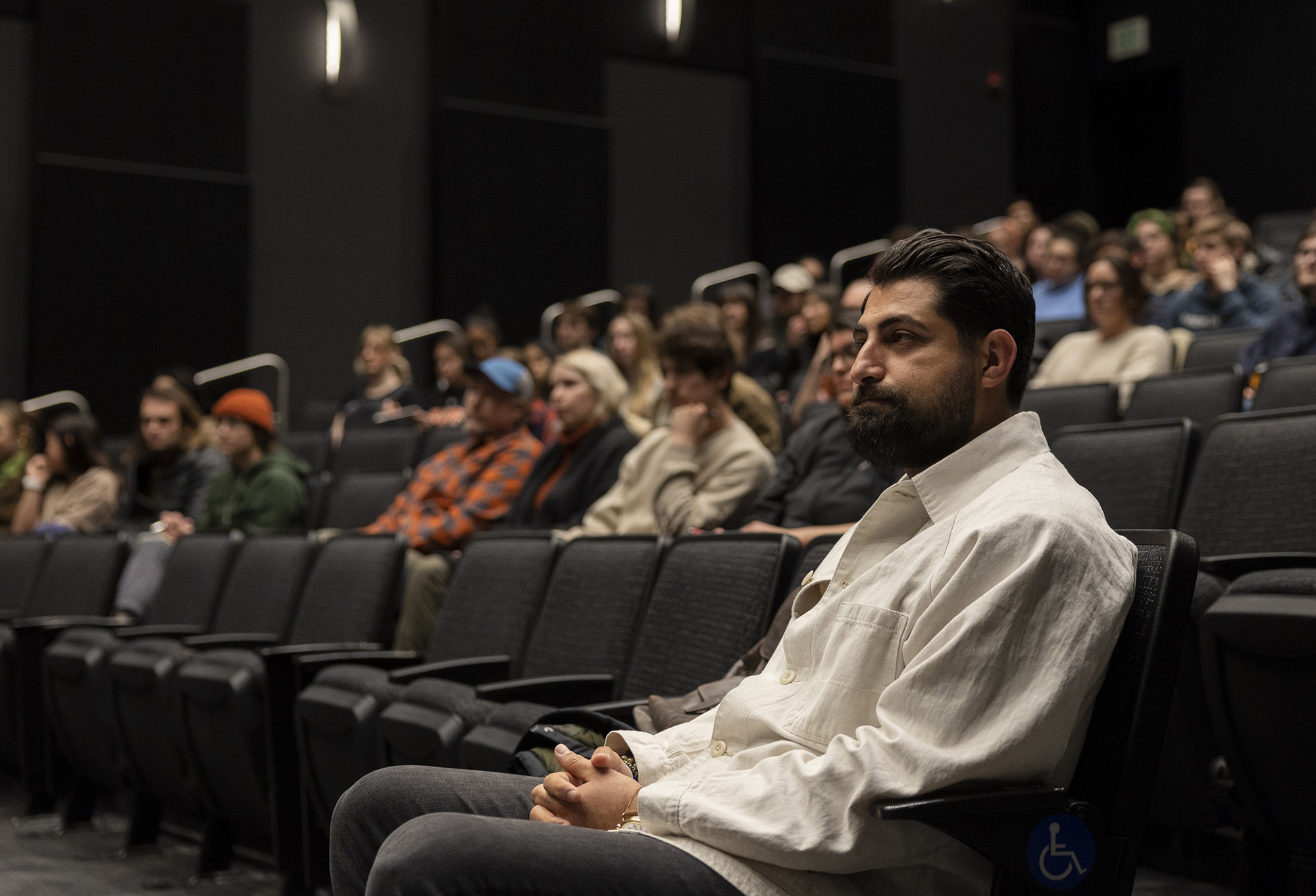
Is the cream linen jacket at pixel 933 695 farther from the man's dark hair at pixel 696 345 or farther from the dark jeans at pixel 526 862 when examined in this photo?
the man's dark hair at pixel 696 345

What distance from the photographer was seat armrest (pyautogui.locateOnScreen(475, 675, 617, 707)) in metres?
1.99

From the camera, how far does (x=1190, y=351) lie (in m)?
3.79

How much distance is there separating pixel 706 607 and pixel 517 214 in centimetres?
609

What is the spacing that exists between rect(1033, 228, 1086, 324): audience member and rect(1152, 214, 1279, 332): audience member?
0.35 metres

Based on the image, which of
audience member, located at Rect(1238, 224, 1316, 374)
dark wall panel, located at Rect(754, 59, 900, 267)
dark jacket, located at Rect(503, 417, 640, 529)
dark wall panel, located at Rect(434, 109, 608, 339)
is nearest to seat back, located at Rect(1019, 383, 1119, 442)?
audience member, located at Rect(1238, 224, 1316, 374)

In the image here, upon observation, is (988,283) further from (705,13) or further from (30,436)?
(705,13)

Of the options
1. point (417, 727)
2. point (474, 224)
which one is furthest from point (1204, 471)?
point (474, 224)

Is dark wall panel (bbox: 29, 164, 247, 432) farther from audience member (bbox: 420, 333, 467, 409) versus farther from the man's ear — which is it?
the man's ear

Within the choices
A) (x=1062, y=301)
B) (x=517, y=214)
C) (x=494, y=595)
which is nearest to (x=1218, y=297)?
(x=1062, y=301)

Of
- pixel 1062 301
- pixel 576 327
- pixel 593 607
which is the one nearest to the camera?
pixel 593 607

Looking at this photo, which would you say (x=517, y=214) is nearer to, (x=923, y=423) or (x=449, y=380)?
(x=449, y=380)

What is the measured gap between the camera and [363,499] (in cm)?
434

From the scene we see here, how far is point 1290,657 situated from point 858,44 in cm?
795

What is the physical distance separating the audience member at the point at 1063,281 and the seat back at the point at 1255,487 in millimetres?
3265
